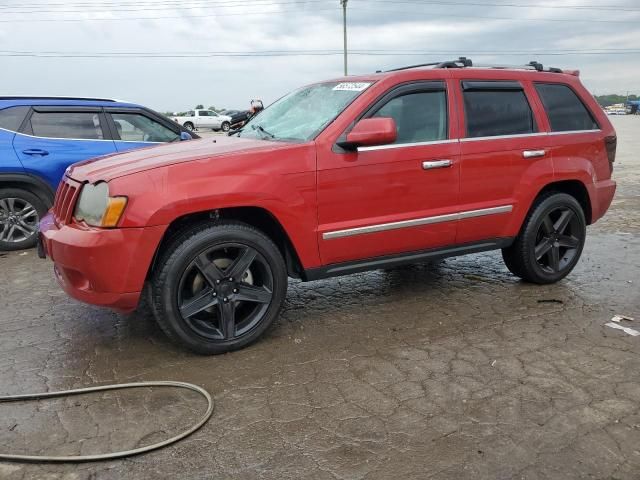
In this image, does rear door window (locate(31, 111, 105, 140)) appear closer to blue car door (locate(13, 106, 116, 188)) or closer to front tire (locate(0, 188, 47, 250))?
blue car door (locate(13, 106, 116, 188))

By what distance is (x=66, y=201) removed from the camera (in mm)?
3678

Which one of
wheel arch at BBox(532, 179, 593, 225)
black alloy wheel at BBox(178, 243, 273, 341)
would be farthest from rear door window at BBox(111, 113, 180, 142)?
wheel arch at BBox(532, 179, 593, 225)

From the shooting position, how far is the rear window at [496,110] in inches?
174

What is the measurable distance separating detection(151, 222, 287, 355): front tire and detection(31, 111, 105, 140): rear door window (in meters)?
4.13

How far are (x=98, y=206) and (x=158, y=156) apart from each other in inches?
20.5

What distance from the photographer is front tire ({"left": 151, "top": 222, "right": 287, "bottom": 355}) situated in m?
3.42

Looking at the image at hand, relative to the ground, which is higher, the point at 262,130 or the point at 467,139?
the point at 262,130

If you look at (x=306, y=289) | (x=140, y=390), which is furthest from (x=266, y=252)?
(x=306, y=289)

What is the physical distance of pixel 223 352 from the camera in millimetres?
3646

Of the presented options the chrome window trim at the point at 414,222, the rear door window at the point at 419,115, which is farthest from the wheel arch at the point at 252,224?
the rear door window at the point at 419,115

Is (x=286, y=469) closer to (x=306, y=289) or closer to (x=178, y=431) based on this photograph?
(x=178, y=431)

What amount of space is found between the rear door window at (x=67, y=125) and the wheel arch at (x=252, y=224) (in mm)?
4015

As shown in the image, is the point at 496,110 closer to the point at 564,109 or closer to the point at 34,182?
the point at 564,109

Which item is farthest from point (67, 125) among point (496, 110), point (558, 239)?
point (558, 239)
